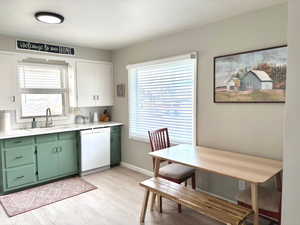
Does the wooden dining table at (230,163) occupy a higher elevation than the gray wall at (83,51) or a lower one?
lower

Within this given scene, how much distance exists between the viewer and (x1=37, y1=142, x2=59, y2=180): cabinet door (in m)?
3.30

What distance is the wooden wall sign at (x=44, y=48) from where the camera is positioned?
11.3 feet

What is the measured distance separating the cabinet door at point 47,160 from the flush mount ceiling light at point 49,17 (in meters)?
1.84

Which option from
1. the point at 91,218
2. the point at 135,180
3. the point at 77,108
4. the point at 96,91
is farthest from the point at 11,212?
the point at 96,91

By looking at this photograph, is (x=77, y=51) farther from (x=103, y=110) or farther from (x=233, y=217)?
(x=233, y=217)

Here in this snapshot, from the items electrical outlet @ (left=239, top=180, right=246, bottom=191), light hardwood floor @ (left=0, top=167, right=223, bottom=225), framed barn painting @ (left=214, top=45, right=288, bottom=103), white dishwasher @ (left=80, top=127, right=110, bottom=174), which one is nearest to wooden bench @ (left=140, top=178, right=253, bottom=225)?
light hardwood floor @ (left=0, top=167, right=223, bottom=225)

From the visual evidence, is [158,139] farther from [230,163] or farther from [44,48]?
[44,48]

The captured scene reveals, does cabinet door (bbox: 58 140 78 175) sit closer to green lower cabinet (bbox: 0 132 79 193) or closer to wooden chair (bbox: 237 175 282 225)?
green lower cabinet (bbox: 0 132 79 193)

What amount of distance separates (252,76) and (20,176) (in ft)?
11.3

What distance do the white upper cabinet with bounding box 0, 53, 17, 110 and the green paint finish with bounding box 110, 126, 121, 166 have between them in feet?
5.77

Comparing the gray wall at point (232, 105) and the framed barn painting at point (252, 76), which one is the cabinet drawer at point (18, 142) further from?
the framed barn painting at point (252, 76)

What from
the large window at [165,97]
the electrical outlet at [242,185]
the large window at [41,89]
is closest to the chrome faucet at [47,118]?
the large window at [41,89]

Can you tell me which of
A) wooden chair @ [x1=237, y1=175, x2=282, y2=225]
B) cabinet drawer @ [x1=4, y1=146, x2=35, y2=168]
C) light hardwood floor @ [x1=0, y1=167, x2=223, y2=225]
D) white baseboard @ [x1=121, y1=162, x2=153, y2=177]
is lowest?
light hardwood floor @ [x1=0, y1=167, x2=223, y2=225]

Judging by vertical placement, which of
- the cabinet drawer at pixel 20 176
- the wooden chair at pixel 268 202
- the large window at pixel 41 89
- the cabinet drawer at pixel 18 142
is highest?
the large window at pixel 41 89
